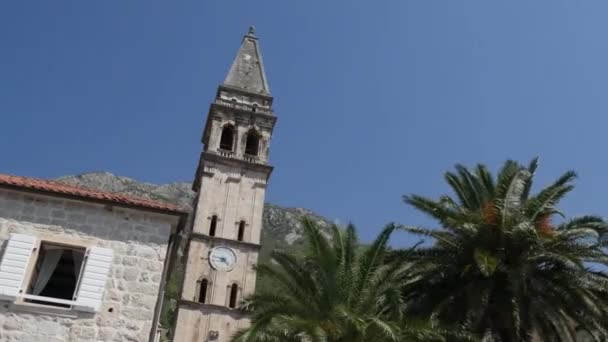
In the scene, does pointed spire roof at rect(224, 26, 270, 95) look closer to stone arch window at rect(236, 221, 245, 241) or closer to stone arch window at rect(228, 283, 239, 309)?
stone arch window at rect(236, 221, 245, 241)

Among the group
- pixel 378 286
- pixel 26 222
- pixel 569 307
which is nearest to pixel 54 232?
pixel 26 222

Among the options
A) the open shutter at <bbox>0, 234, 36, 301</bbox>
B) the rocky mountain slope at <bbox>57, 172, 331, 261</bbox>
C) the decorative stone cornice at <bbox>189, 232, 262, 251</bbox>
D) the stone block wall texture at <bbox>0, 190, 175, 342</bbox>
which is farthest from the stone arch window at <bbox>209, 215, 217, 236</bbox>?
the rocky mountain slope at <bbox>57, 172, 331, 261</bbox>

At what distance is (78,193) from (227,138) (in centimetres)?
2728

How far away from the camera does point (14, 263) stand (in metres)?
14.7

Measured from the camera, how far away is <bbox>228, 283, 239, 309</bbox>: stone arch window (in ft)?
119

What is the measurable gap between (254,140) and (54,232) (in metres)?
27.8

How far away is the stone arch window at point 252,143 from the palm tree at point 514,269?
21.1 metres

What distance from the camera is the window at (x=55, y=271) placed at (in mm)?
15125

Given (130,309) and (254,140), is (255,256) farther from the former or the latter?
(130,309)

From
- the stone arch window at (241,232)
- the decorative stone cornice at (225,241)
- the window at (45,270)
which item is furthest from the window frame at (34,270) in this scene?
the stone arch window at (241,232)

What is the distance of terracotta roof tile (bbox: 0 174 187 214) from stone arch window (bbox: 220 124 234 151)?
2576 cm

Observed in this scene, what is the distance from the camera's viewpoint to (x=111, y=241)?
15.7 meters

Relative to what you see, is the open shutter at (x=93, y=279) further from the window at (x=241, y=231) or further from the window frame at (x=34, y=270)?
the window at (x=241, y=231)

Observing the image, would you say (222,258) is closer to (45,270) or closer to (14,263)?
(45,270)
